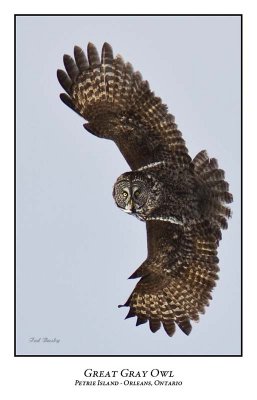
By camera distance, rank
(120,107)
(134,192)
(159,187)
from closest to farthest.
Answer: (134,192) < (159,187) < (120,107)

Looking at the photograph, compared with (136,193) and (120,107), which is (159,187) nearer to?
(136,193)

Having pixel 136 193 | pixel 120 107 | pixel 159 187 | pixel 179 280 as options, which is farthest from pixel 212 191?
pixel 120 107

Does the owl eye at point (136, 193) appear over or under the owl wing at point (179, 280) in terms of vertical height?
over

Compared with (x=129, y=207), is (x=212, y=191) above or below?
above

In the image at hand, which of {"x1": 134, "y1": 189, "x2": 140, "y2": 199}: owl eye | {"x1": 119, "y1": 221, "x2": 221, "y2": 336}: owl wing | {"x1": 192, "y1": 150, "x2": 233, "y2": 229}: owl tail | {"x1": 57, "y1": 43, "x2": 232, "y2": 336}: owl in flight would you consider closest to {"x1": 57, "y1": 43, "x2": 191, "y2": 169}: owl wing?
{"x1": 57, "y1": 43, "x2": 232, "y2": 336}: owl in flight

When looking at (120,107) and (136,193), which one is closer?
(136,193)

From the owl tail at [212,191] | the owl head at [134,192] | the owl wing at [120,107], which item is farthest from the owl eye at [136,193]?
the owl tail at [212,191]

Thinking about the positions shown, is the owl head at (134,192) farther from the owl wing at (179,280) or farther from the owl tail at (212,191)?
the owl tail at (212,191)

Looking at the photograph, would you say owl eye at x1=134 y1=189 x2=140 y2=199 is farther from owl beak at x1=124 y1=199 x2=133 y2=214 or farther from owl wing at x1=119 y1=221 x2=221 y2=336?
owl wing at x1=119 y1=221 x2=221 y2=336
